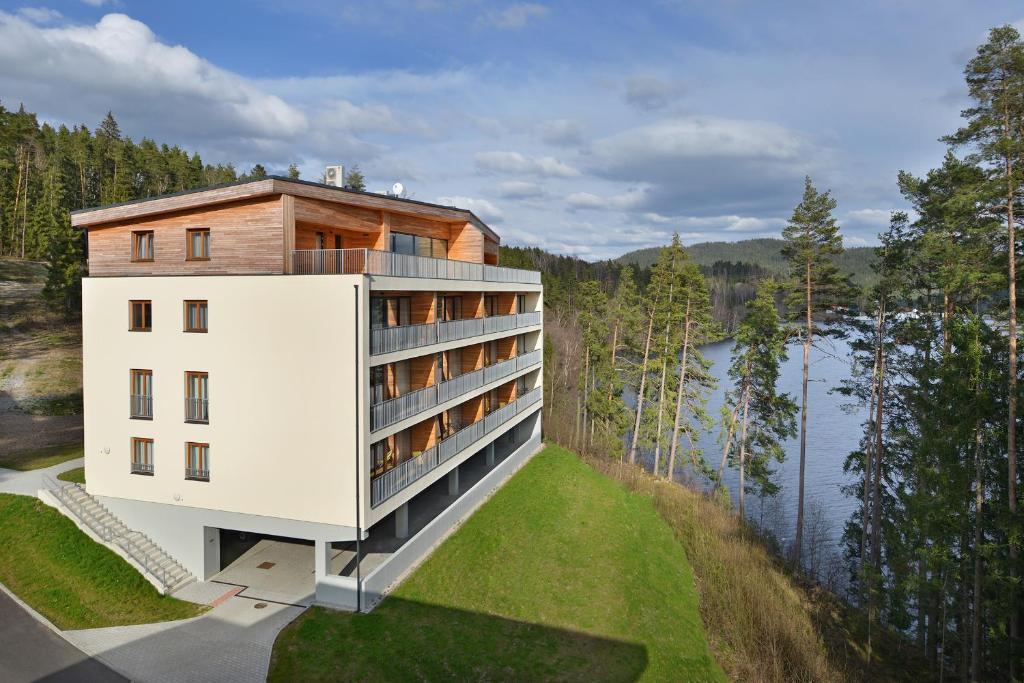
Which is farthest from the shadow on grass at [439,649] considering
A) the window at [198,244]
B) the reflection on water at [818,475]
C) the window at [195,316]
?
the reflection on water at [818,475]

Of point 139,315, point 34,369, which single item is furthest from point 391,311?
point 34,369

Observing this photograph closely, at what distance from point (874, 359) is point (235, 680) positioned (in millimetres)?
24255

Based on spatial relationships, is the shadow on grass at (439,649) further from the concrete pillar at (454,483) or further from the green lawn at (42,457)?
the green lawn at (42,457)

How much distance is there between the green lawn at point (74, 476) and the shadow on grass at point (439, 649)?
1129cm

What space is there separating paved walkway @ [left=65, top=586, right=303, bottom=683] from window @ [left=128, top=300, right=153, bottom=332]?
7639 millimetres

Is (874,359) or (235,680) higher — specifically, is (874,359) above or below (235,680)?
above

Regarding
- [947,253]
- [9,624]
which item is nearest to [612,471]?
[947,253]

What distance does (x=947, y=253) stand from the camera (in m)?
16.7

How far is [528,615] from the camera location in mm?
16172

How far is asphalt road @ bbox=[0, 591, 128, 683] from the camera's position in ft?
40.5

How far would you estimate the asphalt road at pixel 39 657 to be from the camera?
1234 centimetres

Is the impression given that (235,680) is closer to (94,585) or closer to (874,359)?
(94,585)

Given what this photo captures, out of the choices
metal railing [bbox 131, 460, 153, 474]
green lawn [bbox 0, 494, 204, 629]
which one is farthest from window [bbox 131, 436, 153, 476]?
green lawn [bbox 0, 494, 204, 629]

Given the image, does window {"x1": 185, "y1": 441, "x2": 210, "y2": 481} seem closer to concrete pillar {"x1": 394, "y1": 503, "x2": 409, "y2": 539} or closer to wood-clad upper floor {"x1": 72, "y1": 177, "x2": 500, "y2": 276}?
wood-clad upper floor {"x1": 72, "y1": 177, "x2": 500, "y2": 276}
